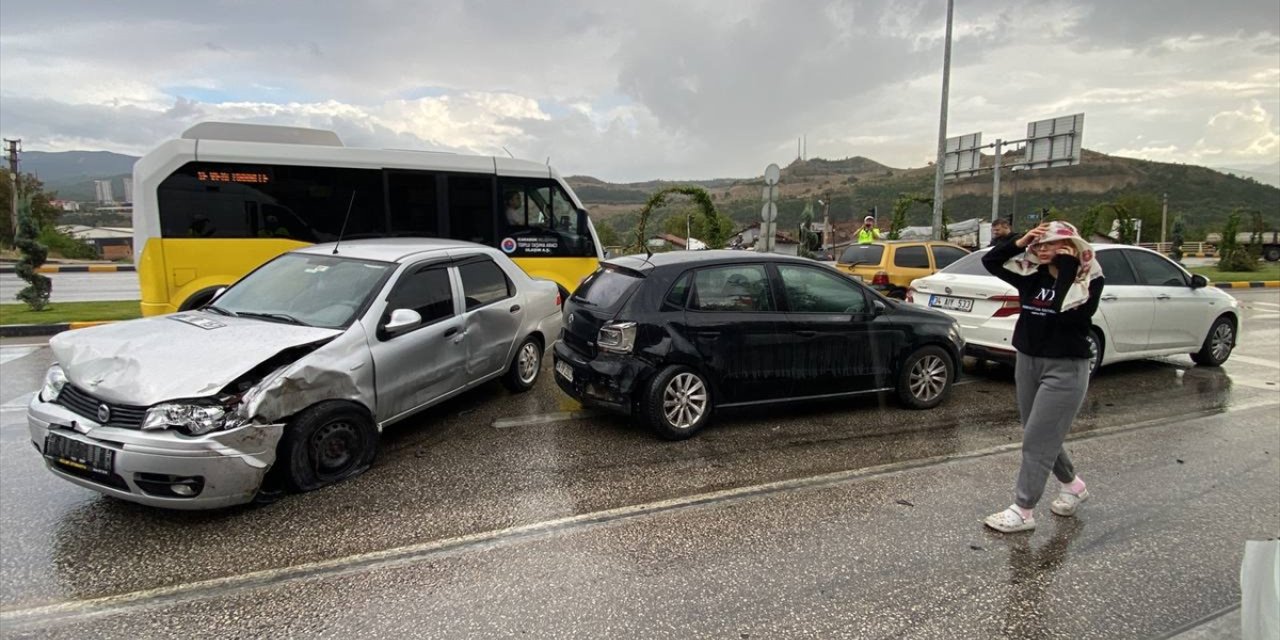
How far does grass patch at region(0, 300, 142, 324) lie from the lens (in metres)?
10.9

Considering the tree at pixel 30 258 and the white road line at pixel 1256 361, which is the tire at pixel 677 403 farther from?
the tree at pixel 30 258

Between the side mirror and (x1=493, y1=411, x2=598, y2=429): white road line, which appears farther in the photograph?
(x1=493, y1=411, x2=598, y2=429): white road line

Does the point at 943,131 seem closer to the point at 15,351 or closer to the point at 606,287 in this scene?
the point at 606,287

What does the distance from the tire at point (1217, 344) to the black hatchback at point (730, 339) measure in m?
4.50

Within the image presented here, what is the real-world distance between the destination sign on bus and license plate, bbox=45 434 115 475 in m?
5.77

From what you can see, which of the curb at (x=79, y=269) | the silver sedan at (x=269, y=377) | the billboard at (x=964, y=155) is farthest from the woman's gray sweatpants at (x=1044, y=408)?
the curb at (x=79, y=269)

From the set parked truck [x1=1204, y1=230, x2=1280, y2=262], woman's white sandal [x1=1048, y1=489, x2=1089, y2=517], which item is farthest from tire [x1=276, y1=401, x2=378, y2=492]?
parked truck [x1=1204, y1=230, x2=1280, y2=262]

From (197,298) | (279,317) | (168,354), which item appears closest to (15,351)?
(197,298)

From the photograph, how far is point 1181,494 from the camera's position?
4266mm

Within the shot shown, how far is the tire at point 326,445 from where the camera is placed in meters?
3.94

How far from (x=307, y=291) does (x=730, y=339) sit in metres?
3.36

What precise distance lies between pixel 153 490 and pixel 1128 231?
3562 centimetres

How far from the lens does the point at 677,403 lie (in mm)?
5145

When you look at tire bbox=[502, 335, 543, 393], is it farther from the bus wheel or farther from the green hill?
the green hill
